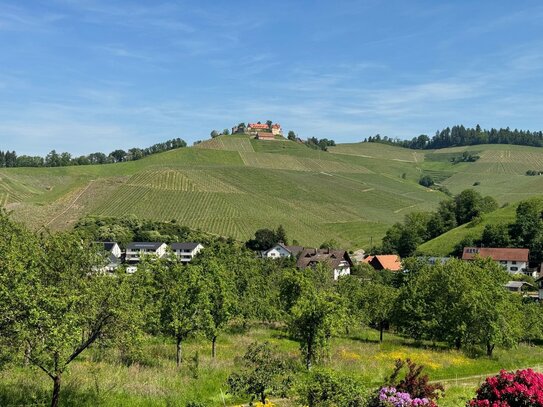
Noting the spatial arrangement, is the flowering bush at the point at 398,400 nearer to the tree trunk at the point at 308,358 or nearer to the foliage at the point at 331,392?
the foliage at the point at 331,392

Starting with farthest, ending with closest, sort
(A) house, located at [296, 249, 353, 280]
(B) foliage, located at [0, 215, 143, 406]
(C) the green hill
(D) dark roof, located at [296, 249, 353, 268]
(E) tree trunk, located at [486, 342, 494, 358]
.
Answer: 1. (C) the green hill
2. (D) dark roof, located at [296, 249, 353, 268]
3. (A) house, located at [296, 249, 353, 280]
4. (E) tree trunk, located at [486, 342, 494, 358]
5. (B) foliage, located at [0, 215, 143, 406]

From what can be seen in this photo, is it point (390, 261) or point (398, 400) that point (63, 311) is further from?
point (390, 261)

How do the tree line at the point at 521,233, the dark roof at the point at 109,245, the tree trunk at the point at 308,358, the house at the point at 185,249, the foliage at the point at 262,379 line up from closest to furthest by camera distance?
1. the foliage at the point at 262,379
2. the tree trunk at the point at 308,358
3. the tree line at the point at 521,233
4. the dark roof at the point at 109,245
5. the house at the point at 185,249

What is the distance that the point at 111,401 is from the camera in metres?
20.5

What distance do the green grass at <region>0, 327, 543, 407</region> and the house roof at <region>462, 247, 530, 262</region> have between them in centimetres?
7197

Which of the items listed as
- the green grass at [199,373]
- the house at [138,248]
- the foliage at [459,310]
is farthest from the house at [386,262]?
the green grass at [199,373]

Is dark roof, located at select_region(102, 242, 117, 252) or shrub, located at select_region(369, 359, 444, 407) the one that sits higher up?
shrub, located at select_region(369, 359, 444, 407)

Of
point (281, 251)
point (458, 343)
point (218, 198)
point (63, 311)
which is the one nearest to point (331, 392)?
point (63, 311)

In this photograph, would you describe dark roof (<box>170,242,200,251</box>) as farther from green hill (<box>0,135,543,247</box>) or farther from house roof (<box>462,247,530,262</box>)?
house roof (<box>462,247,530,262</box>)

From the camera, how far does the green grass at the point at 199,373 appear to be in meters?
20.8

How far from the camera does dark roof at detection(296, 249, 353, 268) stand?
105250mm

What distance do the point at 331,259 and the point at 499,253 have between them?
1552 inches

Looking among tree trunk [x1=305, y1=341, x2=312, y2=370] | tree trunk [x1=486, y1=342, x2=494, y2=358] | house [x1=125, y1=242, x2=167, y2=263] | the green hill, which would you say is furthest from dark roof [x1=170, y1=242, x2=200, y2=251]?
tree trunk [x1=305, y1=341, x2=312, y2=370]

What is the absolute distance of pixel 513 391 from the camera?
1437cm
